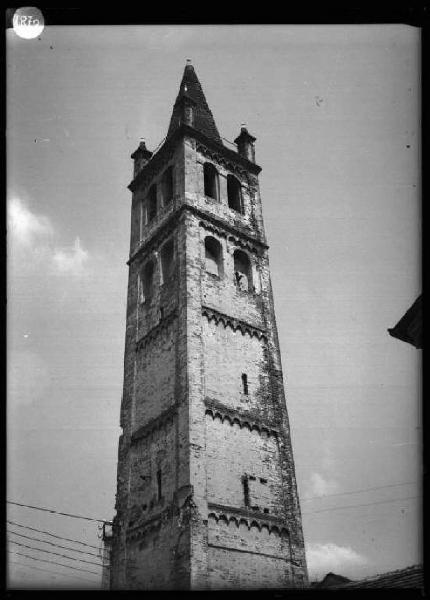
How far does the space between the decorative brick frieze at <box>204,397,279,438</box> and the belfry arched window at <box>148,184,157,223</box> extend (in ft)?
31.6

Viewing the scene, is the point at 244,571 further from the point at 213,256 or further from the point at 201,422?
the point at 213,256

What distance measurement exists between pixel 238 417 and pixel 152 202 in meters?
11.1

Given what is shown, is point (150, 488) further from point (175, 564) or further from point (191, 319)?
point (191, 319)

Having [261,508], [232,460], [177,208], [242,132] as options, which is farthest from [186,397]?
[242,132]

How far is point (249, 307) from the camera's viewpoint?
21219 millimetres

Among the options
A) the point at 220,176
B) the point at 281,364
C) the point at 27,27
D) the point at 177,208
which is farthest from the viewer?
the point at 220,176

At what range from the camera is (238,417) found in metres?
18.0

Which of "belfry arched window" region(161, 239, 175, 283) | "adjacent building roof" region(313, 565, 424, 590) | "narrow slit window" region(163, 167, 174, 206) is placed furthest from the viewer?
"narrow slit window" region(163, 167, 174, 206)

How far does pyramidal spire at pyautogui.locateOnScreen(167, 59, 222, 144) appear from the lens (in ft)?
85.3

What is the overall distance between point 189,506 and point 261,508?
2.55 meters

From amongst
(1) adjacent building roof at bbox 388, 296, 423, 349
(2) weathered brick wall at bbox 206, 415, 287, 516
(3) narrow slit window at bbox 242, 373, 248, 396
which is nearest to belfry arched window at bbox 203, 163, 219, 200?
(3) narrow slit window at bbox 242, 373, 248, 396

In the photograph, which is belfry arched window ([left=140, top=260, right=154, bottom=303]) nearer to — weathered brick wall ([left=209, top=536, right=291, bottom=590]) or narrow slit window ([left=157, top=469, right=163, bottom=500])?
narrow slit window ([left=157, top=469, right=163, bottom=500])

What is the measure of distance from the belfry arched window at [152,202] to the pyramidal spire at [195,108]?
97.2 inches

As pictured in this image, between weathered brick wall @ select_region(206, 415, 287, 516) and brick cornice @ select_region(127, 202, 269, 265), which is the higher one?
brick cornice @ select_region(127, 202, 269, 265)
